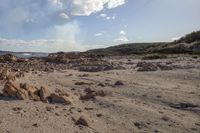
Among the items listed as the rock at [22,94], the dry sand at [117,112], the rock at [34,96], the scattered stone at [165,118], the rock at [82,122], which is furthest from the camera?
the rock at [34,96]

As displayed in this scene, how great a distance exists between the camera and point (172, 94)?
1185 centimetres

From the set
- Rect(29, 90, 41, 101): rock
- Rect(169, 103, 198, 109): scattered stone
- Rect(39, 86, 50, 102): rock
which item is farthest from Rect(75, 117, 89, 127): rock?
Rect(169, 103, 198, 109): scattered stone

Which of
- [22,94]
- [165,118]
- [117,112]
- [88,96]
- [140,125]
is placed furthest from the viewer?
[88,96]

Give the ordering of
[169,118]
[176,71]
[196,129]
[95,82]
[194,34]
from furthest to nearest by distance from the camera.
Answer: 1. [194,34]
2. [176,71]
3. [95,82]
4. [169,118]
5. [196,129]

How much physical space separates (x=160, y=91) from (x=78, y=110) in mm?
3720

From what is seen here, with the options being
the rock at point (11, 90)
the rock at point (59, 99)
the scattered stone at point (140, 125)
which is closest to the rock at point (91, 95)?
the rock at point (59, 99)

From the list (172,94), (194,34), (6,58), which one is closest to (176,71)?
(172,94)

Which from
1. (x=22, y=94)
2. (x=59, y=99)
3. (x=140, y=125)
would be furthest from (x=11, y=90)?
(x=140, y=125)

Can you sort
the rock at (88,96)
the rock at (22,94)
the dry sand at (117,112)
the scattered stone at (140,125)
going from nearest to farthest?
the dry sand at (117,112), the scattered stone at (140,125), the rock at (22,94), the rock at (88,96)

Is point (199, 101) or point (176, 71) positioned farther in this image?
point (176, 71)

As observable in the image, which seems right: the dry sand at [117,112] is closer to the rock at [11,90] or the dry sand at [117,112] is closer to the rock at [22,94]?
the rock at [22,94]

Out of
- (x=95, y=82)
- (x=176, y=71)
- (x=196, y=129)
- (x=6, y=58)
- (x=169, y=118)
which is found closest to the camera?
(x=196, y=129)

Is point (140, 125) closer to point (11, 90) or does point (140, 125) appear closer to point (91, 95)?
point (91, 95)

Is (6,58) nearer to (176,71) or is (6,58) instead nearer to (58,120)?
(176,71)
